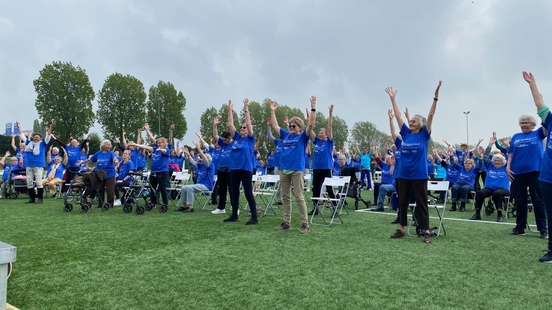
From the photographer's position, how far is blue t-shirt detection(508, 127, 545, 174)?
635 cm

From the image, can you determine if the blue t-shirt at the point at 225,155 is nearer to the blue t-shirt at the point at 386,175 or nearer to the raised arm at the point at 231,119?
the raised arm at the point at 231,119

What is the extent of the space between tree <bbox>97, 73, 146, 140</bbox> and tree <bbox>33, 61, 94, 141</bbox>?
11.5 feet

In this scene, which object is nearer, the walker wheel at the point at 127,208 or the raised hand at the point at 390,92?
the raised hand at the point at 390,92

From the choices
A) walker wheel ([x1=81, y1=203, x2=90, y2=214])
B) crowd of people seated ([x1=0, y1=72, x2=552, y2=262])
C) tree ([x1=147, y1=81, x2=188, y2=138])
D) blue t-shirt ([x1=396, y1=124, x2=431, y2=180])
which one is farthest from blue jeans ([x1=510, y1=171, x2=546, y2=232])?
tree ([x1=147, y1=81, x2=188, y2=138])

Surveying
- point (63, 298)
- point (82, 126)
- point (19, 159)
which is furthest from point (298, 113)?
point (63, 298)

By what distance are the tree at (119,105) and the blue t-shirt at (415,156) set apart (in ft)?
140

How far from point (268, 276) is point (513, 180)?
17.3 ft

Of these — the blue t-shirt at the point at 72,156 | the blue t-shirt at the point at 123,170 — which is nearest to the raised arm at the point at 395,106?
the blue t-shirt at the point at 123,170

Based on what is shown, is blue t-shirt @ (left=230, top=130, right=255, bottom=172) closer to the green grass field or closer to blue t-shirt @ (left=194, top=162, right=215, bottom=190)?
the green grass field

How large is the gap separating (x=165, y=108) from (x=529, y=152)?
47294mm

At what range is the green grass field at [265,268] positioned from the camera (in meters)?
3.32

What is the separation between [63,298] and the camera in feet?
11.0

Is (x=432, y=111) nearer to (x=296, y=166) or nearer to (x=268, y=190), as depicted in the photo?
(x=296, y=166)

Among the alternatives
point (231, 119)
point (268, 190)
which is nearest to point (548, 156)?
point (231, 119)
